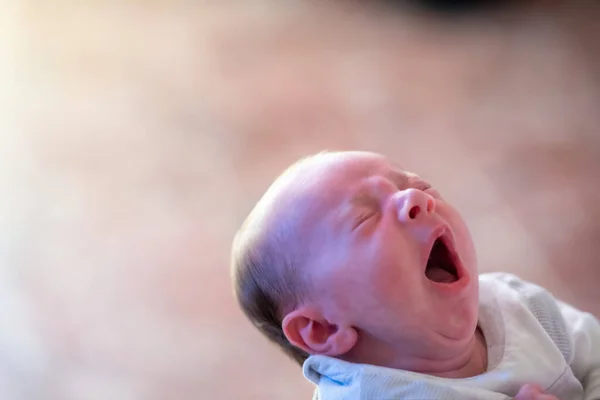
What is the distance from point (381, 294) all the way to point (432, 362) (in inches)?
4.3

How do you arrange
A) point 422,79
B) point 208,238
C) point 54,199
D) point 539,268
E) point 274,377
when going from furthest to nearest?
1. point 422,79
2. point 54,199
3. point 208,238
4. point 539,268
5. point 274,377

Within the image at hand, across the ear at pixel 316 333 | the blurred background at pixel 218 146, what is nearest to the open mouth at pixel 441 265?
the ear at pixel 316 333

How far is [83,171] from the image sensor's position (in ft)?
5.43

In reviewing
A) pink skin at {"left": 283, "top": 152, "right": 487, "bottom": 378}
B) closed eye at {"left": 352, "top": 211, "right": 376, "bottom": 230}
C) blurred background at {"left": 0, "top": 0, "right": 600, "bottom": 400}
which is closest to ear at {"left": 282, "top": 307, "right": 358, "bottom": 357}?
pink skin at {"left": 283, "top": 152, "right": 487, "bottom": 378}

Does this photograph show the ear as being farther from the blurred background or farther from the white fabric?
the blurred background

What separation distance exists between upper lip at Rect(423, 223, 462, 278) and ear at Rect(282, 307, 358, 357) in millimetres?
112

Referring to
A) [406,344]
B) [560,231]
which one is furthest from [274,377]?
[560,231]

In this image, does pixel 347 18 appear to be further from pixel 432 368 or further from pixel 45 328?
pixel 432 368

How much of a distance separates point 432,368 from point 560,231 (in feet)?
2.22

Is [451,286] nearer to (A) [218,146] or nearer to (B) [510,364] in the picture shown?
(B) [510,364]

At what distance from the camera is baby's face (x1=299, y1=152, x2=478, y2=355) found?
27.6 inches

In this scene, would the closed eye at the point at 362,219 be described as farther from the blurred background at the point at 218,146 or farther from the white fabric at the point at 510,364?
the blurred background at the point at 218,146

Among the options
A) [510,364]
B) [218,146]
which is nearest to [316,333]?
[510,364]

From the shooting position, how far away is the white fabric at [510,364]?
694mm
